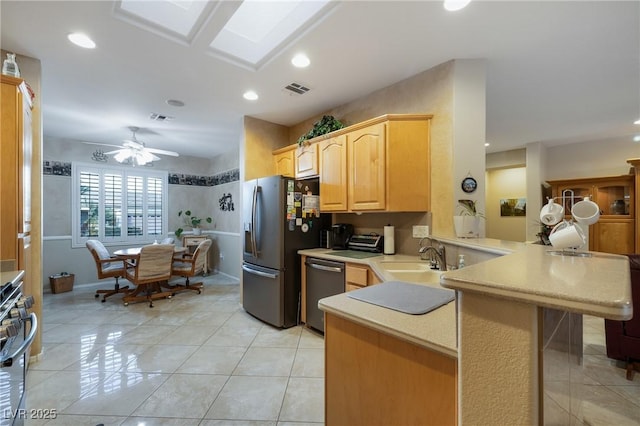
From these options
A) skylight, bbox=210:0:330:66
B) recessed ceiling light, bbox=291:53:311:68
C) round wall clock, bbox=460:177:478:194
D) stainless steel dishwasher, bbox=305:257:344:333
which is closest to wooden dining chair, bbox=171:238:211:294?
stainless steel dishwasher, bbox=305:257:344:333

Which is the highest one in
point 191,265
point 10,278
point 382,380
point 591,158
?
point 591,158

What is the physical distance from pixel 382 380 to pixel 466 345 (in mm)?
444

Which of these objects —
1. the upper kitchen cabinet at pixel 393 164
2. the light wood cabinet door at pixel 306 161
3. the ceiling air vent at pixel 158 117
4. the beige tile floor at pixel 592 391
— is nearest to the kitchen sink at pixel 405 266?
the upper kitchen cabinet at pixel 393 164

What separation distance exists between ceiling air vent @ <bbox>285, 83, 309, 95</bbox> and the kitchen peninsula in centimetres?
241

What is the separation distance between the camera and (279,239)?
2932 millimetres

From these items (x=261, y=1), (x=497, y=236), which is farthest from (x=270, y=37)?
(x=497, y=236)

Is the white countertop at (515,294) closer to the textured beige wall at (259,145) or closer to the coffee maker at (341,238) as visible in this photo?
the coffee maker at (341,238)

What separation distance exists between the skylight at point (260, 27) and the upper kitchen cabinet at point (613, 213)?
451cm

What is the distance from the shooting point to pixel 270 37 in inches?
86.1

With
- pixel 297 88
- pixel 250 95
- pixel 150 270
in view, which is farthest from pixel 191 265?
pixel 297 88

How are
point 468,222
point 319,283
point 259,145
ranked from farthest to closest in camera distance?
point 259,145
point 319,283
point 468,222

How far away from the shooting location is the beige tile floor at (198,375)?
1.68 meters

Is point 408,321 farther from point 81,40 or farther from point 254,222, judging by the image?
point 81,40

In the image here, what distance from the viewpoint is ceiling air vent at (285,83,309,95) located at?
2.81m
